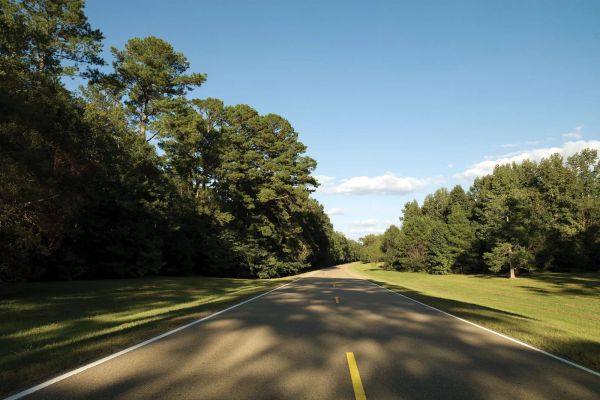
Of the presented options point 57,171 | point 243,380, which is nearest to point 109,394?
point 243,380

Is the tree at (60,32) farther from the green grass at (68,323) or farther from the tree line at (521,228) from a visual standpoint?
the tree line at (521,228)

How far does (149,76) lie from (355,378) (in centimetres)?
3746

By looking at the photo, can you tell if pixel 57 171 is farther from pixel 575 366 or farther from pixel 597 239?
pixel 597 239

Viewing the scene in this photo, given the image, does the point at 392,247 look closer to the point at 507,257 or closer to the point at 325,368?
the point at 507,257

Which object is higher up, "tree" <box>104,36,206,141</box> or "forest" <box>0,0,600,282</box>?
"tree" <box>104,36,206,141</box>

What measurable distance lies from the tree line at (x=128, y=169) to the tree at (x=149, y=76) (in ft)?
0.42

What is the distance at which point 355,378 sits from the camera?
5.36 metres

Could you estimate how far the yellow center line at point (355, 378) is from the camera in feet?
15.3

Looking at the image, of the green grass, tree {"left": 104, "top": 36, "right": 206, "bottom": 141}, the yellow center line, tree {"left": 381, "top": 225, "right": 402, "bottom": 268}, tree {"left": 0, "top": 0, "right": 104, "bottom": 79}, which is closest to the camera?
the yellow center line

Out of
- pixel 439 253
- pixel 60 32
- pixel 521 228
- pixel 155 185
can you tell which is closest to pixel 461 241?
pixel 439 253

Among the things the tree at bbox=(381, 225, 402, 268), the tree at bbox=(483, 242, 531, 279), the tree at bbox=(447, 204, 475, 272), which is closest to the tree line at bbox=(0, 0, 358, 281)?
the tree at bbox=(483, 242, 531, 279)

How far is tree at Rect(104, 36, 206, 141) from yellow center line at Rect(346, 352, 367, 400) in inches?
1364

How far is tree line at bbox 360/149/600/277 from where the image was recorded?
4753 cm

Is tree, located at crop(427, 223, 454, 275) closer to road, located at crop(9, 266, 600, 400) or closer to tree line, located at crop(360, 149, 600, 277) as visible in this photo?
tree line, located at crop(360, 149, 600, 277)
